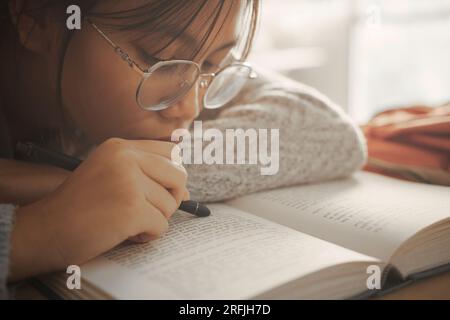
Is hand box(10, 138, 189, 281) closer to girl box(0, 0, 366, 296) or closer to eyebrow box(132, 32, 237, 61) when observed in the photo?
girl box(0, 0, 366, 296)

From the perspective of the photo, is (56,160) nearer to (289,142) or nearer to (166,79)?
(166,79)

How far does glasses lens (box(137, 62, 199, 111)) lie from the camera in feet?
2.17

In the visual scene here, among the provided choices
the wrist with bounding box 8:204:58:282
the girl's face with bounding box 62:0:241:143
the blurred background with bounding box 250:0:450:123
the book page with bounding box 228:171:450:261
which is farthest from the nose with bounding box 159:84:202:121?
the blurred background with bounding box 250:0:450:123

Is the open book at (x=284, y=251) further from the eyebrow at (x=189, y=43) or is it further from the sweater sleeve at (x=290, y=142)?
the eyebrow at (x=189, y=43)

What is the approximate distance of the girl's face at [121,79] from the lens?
2.13 feet

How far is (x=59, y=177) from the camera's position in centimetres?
64

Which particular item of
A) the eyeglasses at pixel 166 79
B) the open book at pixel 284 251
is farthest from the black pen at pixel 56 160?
the eyeglasses at pixel 166 79

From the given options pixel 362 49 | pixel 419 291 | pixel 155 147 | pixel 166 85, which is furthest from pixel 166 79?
pixel 362 49

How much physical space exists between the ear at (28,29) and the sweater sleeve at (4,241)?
0.29 meters

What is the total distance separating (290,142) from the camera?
0.79 meters

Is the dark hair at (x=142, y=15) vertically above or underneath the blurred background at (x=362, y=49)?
underneath

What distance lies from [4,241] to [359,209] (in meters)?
0.40

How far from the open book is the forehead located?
0.68 feet
